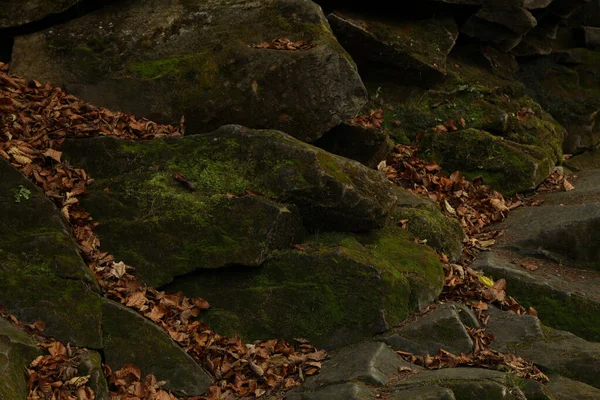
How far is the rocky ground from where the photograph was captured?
23.7ft

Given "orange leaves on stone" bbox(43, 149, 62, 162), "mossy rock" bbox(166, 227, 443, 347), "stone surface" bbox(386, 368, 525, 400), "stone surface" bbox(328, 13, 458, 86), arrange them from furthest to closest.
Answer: "stone surface" bbox(328, 13, 458, 86)
"orange leaves on stone" bbox(43, 149, 62, 162)
"mossy rock" bbox(166, 227, 443, 347)
"stone surface" bbox(386, 368, 525, 400)

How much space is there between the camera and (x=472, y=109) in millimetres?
14008

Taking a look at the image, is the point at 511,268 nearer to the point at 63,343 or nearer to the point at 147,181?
the point at 147,181

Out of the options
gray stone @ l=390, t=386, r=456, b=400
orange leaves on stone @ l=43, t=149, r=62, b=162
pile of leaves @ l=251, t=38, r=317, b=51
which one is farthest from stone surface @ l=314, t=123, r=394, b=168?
gray stone @ l=390, t=386, r=456, b=400

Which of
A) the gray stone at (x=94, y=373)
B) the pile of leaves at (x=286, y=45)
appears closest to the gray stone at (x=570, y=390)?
the gray stone at (x=94, y=373)

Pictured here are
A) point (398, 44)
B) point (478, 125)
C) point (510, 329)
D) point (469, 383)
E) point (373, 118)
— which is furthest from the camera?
point (398, 44)

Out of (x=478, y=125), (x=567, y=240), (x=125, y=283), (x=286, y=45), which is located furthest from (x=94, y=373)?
(x=478, y=125)

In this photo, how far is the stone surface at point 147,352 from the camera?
720cm

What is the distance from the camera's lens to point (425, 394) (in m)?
6.41

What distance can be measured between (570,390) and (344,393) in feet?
7.45

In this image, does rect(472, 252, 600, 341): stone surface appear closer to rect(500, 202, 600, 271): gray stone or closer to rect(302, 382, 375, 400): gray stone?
rect(500, 202, 600, 271): gray stone

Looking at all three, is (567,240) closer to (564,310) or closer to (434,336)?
(564,310)

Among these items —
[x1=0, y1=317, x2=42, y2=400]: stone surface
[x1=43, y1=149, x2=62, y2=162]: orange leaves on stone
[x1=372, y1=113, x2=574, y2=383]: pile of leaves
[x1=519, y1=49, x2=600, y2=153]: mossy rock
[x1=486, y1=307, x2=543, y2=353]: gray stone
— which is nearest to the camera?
[x1=0, y1=317, x2=42, y2=400]: stone surface

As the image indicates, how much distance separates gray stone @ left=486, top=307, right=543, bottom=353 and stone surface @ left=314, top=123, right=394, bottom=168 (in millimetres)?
3629
